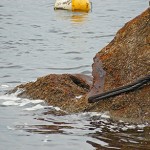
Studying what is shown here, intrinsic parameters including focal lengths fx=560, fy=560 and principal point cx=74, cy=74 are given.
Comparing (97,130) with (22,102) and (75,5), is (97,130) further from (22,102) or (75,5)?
(75,5)

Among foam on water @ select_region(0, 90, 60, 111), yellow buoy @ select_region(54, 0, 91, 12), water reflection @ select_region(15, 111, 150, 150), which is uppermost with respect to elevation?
water reflection @ select_region(15, 111, 150, 150)

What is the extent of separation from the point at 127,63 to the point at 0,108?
2.04 meters

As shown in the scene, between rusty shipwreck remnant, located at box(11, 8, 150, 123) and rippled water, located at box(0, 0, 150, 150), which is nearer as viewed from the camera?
rippled water, located at box(0, 0, 150, 150)

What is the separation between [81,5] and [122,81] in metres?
21.6

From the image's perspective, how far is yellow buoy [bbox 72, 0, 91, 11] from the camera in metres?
28.1

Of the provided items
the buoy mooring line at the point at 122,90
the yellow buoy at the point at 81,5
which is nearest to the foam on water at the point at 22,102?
the buoy mooring line at the point at 122,90

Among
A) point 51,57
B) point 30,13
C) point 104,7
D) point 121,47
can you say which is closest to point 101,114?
point 121,47

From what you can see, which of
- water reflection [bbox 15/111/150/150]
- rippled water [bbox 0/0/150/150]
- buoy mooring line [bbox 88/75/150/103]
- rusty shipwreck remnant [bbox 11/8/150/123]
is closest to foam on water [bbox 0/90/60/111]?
rippled water [bbox 0/0/150/150]

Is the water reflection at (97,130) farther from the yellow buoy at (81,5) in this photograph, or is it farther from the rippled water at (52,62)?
the yellow buoy at (81,5)

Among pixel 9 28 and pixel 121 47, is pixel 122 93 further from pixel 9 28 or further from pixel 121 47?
pixel 9 28

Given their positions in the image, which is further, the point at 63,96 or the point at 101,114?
the point at 63,96

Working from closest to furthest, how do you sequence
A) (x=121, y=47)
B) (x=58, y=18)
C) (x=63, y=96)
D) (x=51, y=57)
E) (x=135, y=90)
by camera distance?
1. (x=135, y=90)
2. (x=121, y=47)
3. (x=63, y=96)
4. (x=51, y=57)
5. (x=58, y=18)

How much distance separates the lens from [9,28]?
21.8 metres

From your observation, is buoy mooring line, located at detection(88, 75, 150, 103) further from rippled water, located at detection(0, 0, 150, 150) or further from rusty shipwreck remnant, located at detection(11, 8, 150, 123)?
rippled water, located at detection(0, 0, 150, 150)
